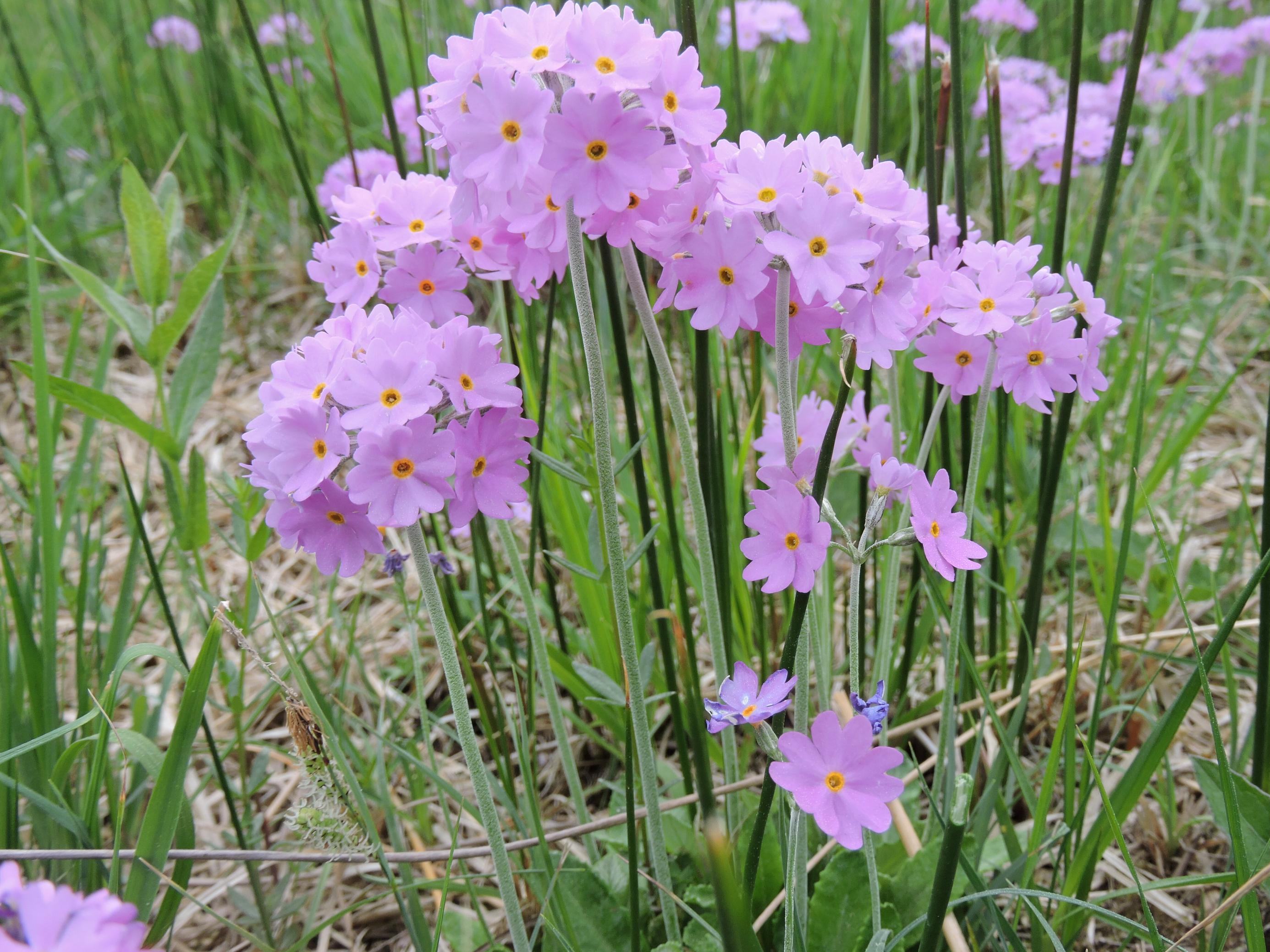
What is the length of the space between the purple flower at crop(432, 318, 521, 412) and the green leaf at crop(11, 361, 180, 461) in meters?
A: 0.57

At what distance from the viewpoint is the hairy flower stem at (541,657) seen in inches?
39.8

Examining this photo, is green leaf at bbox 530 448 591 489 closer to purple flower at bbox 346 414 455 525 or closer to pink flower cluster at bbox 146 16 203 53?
purple flower at bbox 346 414 455 525

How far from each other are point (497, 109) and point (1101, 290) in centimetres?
231

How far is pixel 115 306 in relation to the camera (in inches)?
46.8

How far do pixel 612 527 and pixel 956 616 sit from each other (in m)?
0.36

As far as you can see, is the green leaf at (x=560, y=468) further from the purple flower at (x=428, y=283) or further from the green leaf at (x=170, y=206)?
the green leaf at (x=170, y=206)

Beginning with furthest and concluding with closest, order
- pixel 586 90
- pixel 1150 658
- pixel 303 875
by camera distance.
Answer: pixel 1150 658
pixel 303 875
pixel 586 90

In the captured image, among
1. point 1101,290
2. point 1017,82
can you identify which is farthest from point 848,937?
point 1017,82

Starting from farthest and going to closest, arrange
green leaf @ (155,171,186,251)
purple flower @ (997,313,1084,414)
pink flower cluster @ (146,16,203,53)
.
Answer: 1. pink flower cluster @ (146,16,203,53)
2. green leaf @ (155,171,186,251)
3. purple flower @ (997,313,1084,414)

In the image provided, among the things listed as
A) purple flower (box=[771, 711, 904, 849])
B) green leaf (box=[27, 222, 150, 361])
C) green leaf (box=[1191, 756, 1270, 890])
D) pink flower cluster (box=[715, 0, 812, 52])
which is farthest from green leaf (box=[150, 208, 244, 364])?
pink flower cluster (box=[715, 0, 812, 52])

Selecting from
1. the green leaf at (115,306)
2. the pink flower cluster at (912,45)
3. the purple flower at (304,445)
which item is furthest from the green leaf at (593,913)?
the pink flower cluster at (912,45)

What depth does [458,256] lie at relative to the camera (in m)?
0.97

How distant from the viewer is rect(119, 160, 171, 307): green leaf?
3.82ft

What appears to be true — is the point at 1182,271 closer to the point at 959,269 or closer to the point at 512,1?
the point at 512,1
